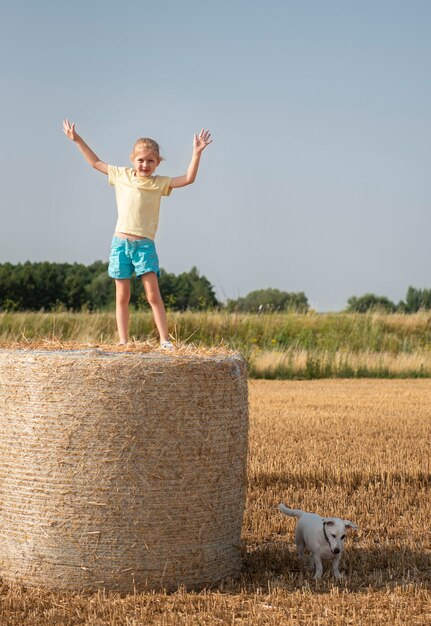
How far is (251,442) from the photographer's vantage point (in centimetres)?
931

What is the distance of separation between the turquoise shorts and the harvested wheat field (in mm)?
1922

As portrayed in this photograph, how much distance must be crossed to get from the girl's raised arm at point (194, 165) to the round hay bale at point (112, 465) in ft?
4.96

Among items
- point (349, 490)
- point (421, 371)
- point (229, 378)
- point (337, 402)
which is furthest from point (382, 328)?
point (229, 378)

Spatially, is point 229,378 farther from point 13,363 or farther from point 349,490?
point 349,490

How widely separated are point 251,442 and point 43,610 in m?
5.10

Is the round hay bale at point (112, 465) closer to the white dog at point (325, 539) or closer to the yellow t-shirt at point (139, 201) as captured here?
the white dog at point (325, 539)

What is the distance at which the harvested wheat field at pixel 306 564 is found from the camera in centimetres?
431

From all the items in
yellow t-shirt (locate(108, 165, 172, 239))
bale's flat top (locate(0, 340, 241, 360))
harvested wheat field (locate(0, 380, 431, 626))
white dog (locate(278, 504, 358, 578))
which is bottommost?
harvested wheat field (locate(0, 380, 431, 626))

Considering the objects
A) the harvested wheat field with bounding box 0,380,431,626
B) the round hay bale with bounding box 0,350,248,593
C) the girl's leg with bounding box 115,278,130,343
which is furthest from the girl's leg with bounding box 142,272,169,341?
the harvested wheat field with bounding box 0,380,431,626

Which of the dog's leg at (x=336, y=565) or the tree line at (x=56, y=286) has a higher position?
the tree line at (x=56, y=286)

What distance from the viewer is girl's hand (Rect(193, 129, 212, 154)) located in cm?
576

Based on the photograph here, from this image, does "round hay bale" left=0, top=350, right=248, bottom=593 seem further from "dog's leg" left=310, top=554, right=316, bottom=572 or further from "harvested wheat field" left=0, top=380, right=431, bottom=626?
"dog's leg" left=310, top=554, right=316, bottom=572

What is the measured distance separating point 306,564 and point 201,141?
276cm

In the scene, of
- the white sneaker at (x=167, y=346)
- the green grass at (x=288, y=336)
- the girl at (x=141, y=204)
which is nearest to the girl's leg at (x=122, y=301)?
the girl at (x=141, y=204)
